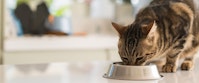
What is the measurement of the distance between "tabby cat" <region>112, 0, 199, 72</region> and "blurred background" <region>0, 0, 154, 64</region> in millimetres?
1373

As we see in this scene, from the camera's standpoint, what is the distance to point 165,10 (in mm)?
1259

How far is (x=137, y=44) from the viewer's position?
42.6 inches

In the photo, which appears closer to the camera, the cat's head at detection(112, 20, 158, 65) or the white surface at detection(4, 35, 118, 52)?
the cat's head at detection(112, 20, 158, 65)

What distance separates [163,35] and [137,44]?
0.15 meters

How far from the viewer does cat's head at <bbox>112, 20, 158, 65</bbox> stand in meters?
1.08

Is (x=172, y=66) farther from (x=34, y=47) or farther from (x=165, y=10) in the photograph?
(x=34, y=47)

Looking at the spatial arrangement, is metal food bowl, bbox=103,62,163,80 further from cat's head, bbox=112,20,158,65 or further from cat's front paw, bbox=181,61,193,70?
cat's front paw, bbox=181,61,193,70

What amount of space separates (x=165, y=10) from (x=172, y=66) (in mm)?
187

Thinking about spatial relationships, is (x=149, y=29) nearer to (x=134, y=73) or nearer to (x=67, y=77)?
(x=134, y=73)

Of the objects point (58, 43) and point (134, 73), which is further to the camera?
point (58, 43)

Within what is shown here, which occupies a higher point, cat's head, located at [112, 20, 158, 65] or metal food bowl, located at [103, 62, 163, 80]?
cat's head, located at [112, 20, 158, 65]

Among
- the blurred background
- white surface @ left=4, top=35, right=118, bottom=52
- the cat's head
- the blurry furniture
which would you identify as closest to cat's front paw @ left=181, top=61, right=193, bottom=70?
the cat's head

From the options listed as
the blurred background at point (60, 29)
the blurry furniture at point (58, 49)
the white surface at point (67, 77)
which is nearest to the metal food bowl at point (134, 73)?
the white surface at point (67, 77)

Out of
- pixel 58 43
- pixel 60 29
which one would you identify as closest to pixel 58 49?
pixel 58 43
